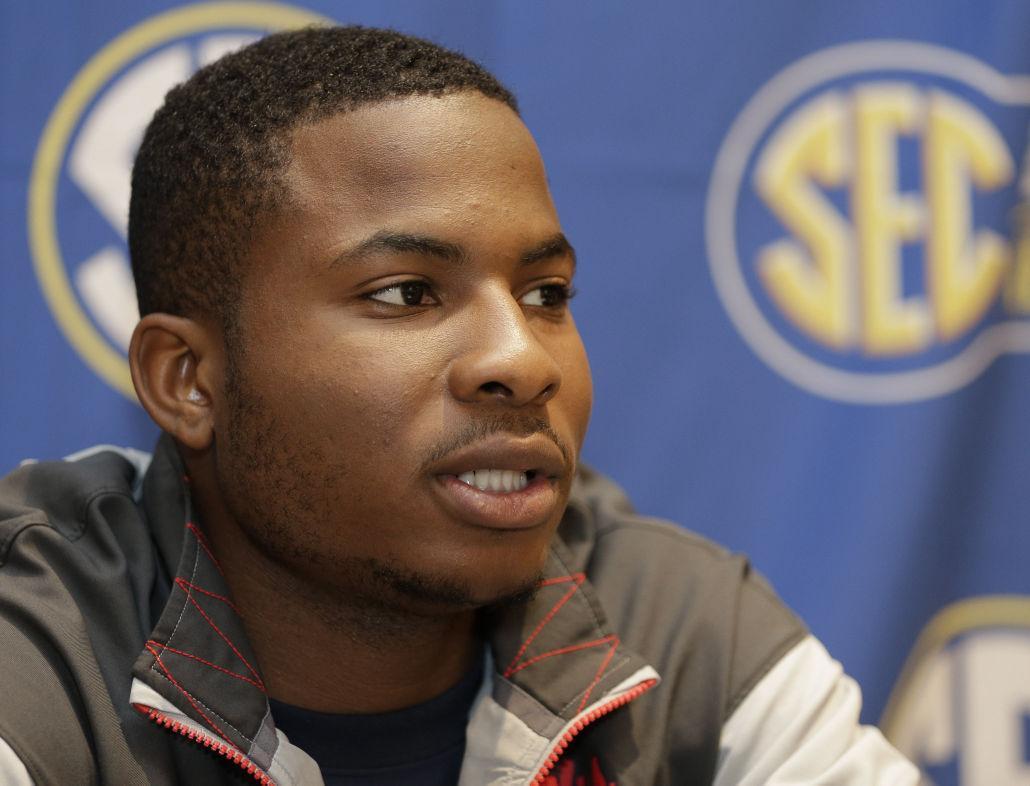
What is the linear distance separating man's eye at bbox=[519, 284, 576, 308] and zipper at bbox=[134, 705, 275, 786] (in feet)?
1.40

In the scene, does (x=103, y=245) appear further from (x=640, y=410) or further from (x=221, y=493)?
(x=640, y=410)

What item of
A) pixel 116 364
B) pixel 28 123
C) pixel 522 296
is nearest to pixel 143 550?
pixel 522 296

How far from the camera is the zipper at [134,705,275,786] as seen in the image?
886 mm

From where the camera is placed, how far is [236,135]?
99 cm

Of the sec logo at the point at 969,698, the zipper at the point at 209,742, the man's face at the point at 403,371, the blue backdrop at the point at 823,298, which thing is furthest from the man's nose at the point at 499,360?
the sec logo at the point at 969,698

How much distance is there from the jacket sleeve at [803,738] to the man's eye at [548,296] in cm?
39

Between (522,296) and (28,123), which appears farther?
(28,123)

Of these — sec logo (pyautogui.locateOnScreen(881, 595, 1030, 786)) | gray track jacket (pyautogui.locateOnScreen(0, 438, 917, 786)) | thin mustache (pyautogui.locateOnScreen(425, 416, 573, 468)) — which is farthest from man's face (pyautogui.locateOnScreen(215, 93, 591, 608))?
sec logo (pyautogui.locateOnScreen(881, 595, 1030, 786))

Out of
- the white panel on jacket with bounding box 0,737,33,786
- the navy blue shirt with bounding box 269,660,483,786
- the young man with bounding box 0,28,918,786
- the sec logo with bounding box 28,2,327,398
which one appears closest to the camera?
the white panel on jacket with bounding box 0,737,33,786

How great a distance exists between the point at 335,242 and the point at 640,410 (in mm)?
668

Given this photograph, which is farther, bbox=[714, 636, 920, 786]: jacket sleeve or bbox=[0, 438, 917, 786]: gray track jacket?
bbox=[714, 636, 920, 786]: jacket sleeve

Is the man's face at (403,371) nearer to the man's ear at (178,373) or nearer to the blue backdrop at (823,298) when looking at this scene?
the man's ear at (178,373)

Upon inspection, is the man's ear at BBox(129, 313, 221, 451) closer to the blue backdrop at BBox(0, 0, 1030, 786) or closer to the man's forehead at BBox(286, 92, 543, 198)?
the man's forehead at BBox(286, 92, 543, 198)

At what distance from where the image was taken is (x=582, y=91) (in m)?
1.48
